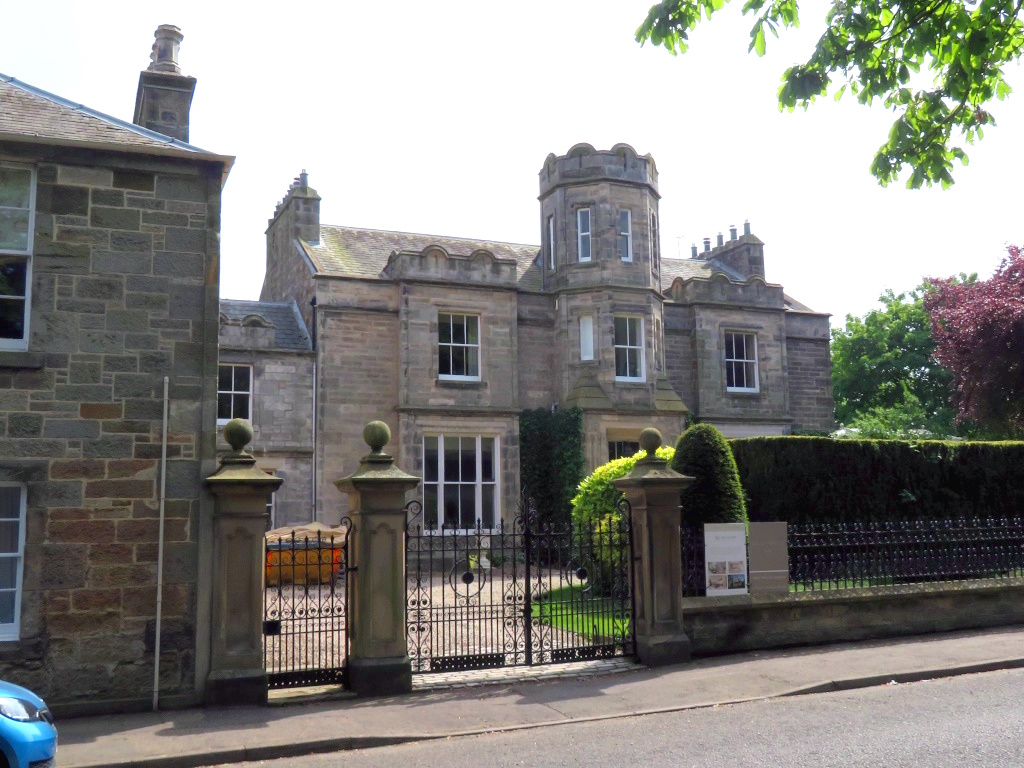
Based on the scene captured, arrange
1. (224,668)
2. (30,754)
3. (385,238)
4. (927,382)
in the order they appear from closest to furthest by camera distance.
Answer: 1. (30,754)
2. (224,668)
3. (385,238)
4. (927,382)

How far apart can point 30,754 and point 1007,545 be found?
13.4 m

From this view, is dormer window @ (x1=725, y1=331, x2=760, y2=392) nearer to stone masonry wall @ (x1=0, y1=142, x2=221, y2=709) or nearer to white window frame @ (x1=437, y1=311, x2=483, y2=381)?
white window frame @ (x1=437, y1=311, x2=483, y2=381)

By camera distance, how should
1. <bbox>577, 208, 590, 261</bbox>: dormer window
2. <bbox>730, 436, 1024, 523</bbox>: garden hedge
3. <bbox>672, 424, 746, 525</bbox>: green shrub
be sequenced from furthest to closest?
<bbox>577, 208, 590, 261</bbox>: dormer window
<bbox>730, 436, 1024, 523</bbox>: garden hedge
<bbox>672, 424, 746, 525</bbox>: green shrub

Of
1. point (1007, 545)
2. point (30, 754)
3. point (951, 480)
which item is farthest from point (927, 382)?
point (30, 754)

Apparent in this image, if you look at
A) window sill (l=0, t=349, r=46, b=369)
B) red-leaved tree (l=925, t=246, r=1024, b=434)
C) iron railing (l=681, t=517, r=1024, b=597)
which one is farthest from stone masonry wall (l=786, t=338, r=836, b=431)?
window sill (l=0, t=349, r=46, b=369)

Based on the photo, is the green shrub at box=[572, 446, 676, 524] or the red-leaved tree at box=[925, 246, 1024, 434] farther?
A: the red-leaved tree at box=[925, 246, 1024, 434]

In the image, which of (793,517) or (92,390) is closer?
(92,390)

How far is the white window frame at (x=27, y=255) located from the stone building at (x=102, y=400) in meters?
0.02

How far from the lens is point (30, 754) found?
6.14 m

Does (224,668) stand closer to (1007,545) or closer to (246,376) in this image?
(1007,545)

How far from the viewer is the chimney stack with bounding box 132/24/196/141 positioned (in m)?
11.5

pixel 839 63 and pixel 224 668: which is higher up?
pixel 839 63

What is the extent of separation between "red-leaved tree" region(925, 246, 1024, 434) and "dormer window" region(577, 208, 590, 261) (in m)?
10.2

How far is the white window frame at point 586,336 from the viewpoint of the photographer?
25.0 meters
